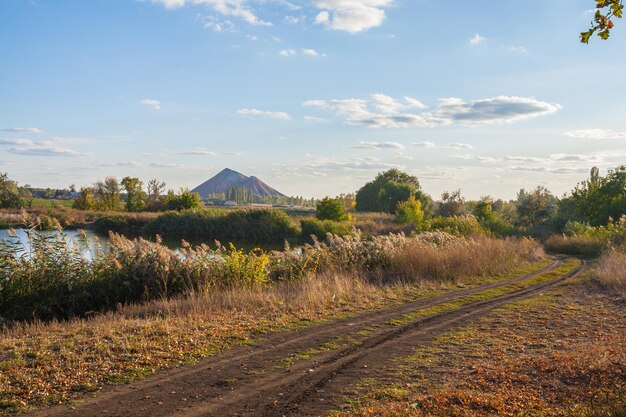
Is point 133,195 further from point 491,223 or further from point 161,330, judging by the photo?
point 161,330

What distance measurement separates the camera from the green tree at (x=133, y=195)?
74.6m

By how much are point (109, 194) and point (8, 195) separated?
13.4 m

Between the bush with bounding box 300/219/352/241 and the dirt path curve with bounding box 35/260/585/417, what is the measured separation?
40546 mm

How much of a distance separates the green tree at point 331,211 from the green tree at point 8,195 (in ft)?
127

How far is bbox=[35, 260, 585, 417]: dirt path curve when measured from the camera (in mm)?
6184

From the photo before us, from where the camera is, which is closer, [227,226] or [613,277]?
[613,277]

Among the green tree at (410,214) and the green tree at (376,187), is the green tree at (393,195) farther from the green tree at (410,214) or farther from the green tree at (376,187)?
the green tree at (410,214)

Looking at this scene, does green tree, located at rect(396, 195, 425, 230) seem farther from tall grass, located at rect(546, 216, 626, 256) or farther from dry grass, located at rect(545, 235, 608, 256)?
tall grass, located at rect(546, 216, 626, 256)

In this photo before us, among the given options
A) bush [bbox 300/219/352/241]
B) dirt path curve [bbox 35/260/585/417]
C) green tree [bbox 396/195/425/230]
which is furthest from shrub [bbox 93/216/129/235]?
dirt path curve [bbox 35/260/585/417]

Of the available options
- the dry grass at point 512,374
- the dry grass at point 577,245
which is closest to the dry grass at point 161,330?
the dry grass at point 512,374

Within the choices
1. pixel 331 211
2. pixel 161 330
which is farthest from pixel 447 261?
pixel 331 211

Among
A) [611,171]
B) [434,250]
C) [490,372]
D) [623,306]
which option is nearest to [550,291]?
[623,306]

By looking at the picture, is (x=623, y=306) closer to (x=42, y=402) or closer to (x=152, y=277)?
(x=152, y=277)

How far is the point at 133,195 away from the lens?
75.2 metres
